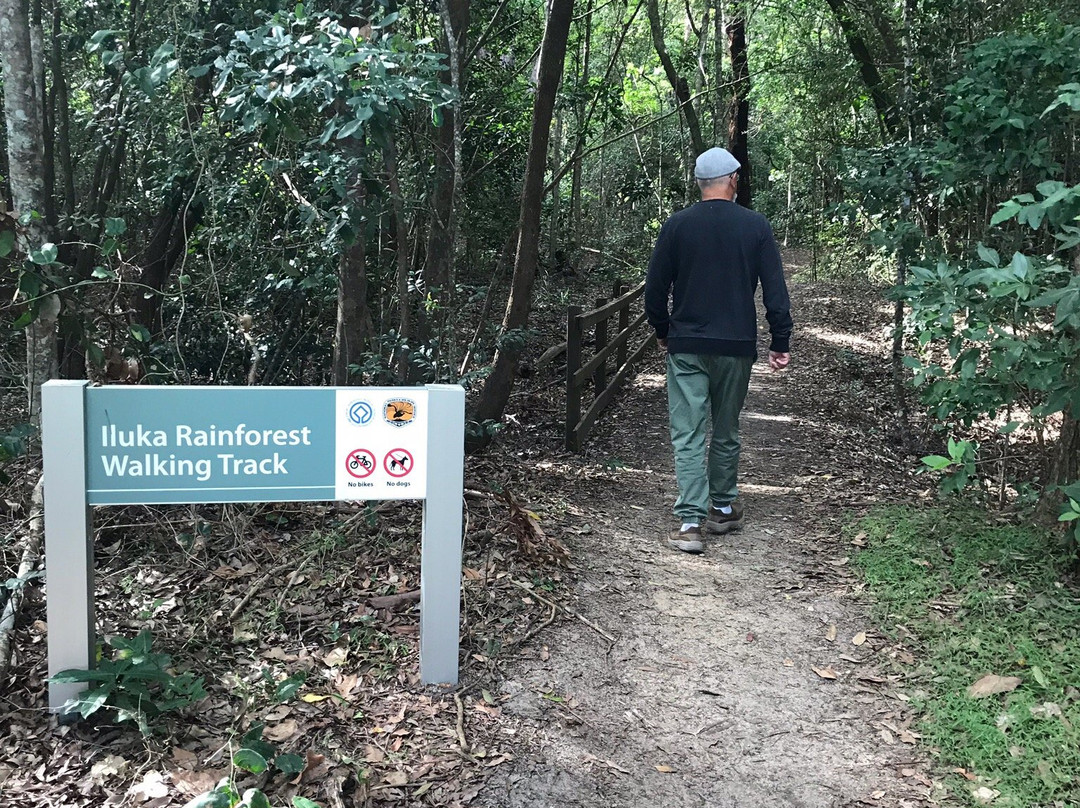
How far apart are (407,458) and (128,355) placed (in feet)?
6.93

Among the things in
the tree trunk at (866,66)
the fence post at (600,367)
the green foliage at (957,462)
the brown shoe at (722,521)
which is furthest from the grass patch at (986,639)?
the tree trunk at (866,66)

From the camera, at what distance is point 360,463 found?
3367mm

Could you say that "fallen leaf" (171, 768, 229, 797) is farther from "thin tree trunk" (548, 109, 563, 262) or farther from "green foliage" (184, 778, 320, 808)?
"thin tree trunk" (548, 109, 563, 262)

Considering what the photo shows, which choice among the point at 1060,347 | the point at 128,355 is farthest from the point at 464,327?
the point at 1060,347

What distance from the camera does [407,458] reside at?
136 inches

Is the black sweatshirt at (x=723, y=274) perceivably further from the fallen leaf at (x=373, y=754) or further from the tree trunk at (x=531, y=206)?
the fallen leaf at (x=373, y=754)

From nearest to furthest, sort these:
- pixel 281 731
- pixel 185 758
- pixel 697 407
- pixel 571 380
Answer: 1. pixel 185 758
2. pixel 281 731
3. pixel 697 407
4. pixel 571 380

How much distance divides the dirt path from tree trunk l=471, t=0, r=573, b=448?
35.5 inches

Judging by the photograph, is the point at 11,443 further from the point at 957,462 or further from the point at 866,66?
the point at 866,66

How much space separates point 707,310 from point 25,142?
366 centimetres

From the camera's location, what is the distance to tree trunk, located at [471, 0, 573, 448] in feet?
22.4

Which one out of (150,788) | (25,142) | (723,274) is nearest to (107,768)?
(150,788)

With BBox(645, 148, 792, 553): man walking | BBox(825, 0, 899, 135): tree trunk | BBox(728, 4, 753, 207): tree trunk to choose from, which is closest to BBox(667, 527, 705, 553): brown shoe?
BBox(645, 148, 792, 553): man walking

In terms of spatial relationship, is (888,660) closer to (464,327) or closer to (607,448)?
(607,448)
